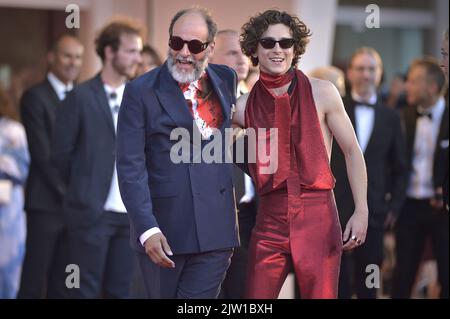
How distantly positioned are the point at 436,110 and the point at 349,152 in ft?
12.3

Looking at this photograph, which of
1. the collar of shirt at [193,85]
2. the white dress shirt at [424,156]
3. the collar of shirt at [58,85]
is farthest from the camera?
the white dress shirt at [424,156]

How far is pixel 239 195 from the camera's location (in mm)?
6355

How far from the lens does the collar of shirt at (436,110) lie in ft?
28.2

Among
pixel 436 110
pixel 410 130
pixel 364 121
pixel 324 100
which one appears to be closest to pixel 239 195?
pixel 324 100

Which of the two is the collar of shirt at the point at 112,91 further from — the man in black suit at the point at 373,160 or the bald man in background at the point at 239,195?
the man in black suit at the point at 373,160

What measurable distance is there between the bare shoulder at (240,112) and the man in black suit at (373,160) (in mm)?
2459

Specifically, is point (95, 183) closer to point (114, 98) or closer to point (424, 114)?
point (114, 98)

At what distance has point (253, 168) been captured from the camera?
201 inches

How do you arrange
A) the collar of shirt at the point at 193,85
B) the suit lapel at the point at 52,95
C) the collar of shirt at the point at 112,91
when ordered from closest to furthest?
the collar of shirt at the point at 193,85 < the collar of shirt at the point at 112,91 < the suit lapel at the point at 52,95

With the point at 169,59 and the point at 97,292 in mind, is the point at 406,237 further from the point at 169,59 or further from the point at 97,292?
the point at 169,59

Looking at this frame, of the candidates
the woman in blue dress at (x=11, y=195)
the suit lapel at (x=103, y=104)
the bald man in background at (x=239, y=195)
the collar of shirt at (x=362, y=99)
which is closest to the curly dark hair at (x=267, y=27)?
the bald man in background at (x=239, y=195)

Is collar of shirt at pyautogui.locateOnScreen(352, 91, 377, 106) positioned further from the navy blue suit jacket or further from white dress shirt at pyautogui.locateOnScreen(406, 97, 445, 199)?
the navy blue suit jacket

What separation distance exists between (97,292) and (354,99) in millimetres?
2393

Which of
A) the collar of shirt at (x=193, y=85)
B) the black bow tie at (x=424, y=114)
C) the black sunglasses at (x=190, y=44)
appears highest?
the black sunglasses at (x=190, y=44)
